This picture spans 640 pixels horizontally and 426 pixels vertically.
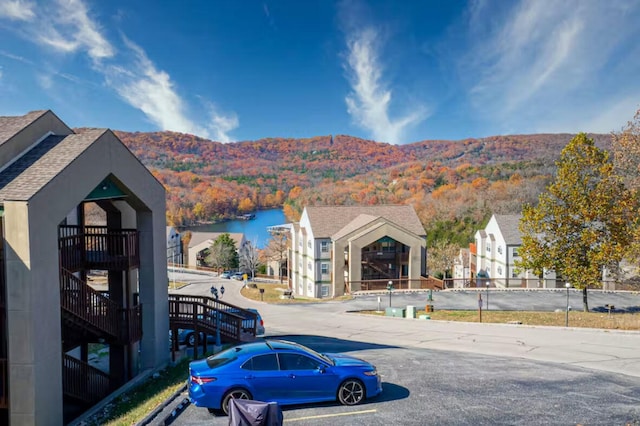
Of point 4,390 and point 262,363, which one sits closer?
point 262,363

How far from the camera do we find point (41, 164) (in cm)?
1202

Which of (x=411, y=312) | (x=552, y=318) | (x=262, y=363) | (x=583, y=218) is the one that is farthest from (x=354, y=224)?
(x=262, y=363)

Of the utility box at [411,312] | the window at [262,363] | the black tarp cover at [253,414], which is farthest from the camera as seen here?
the utility box at [411,312]

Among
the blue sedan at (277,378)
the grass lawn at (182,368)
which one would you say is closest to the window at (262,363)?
the blue sedan at (277,378)

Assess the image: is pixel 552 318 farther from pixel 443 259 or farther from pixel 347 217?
pixel 443 259

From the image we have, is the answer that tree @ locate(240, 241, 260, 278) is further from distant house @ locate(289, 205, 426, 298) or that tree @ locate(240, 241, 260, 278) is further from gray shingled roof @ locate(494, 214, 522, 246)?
gray shingled roof @ locate(494, 214, 522, 246)

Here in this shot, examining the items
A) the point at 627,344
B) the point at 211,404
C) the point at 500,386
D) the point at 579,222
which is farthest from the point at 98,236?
the point at 579,222

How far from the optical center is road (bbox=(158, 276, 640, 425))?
1044cm

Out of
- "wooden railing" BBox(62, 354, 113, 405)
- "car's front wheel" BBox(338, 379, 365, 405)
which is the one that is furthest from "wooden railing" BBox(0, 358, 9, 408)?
"car's front wheel" BBox(338, 379, 365, 405)

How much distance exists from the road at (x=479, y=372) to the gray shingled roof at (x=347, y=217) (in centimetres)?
2062

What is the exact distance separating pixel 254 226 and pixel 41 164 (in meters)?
145

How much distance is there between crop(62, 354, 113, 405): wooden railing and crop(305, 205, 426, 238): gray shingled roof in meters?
33.3

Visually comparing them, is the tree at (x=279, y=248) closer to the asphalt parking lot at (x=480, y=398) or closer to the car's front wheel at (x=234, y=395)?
the asphalt parking lot at (x=480, y=398)

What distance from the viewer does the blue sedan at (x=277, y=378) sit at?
33.3ft
